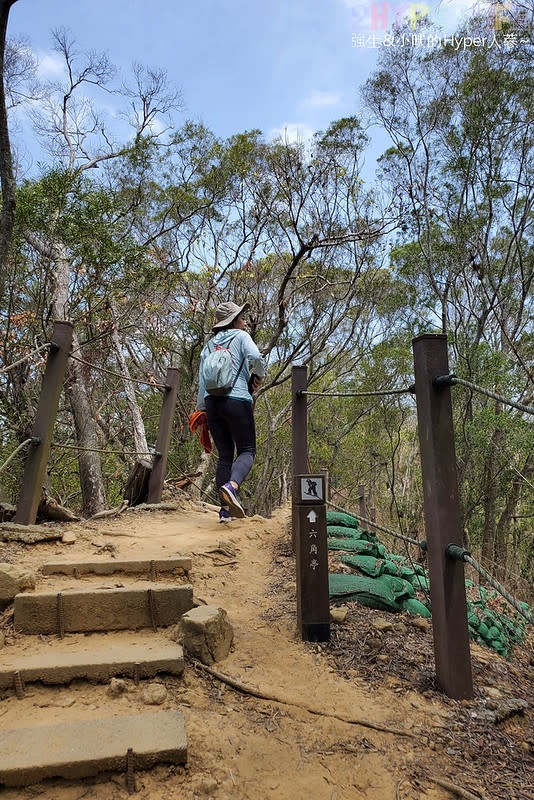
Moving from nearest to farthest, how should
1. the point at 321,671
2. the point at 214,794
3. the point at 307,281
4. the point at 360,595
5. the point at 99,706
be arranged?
1. the point at 214,794
2. the point at 99,706
3. the point at 321,671
4. the point at 360,595
5. the point at 307,281

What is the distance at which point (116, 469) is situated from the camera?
10.2m

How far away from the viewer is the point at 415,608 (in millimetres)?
2941

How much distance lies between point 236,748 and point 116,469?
8.99 meters

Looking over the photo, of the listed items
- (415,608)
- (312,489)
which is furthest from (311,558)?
(415,608)

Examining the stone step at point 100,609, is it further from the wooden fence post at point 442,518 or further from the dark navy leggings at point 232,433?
the dark navy leggings at point 232,433

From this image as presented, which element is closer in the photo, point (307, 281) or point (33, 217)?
point (33, 217)

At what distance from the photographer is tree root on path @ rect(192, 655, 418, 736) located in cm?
178

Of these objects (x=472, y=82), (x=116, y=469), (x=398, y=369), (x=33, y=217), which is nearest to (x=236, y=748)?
(x=33, y=217)

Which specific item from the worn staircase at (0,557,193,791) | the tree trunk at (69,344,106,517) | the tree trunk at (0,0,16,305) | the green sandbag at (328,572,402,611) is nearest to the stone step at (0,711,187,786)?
the worn staircase at (0,557,193,791)

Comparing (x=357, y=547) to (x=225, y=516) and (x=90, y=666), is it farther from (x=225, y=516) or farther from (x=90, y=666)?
(x=90, y=666)

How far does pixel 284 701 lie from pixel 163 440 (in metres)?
3.93

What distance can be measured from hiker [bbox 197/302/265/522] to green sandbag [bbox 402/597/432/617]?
6.27 ft

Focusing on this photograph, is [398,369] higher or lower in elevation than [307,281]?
lower

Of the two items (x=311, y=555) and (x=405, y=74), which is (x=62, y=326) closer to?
(x=311, y=555)
